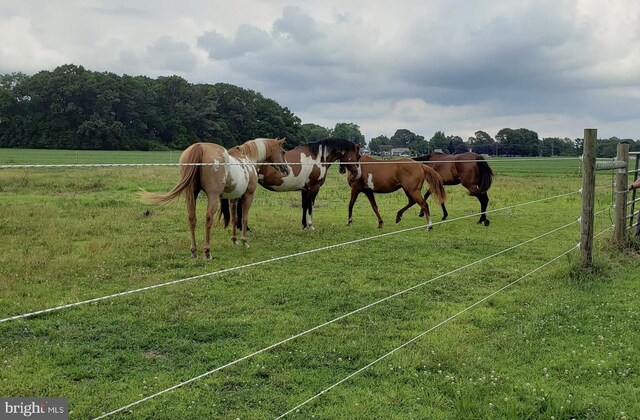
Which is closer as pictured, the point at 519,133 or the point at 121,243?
the point at 121,243

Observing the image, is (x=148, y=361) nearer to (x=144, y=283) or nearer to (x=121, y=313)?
(x=121, y=313)

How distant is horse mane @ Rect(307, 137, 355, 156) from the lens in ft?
32.4

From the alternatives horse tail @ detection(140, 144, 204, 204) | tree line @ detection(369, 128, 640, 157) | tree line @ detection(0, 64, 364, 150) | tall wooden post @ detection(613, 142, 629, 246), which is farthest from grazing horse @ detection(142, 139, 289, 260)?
tree line @ detection(0, 64, 364, 150)

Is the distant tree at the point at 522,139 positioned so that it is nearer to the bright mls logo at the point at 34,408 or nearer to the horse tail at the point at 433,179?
the horse tail at the point at 433,179

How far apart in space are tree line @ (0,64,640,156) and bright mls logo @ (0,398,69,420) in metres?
43.6

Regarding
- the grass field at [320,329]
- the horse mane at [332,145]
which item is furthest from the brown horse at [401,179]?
the grass field at [320,329]

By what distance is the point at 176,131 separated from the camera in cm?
5934

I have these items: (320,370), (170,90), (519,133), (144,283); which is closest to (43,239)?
(144,283)

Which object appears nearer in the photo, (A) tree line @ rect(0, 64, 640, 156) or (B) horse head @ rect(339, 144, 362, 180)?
(B) horse head @ rect(339, 144, 362, 180)

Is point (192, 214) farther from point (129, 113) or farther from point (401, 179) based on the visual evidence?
point (129, 113)

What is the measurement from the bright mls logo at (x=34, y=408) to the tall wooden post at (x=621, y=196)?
7.16 m

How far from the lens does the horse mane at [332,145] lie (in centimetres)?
989

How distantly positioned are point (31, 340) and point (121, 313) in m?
0.82

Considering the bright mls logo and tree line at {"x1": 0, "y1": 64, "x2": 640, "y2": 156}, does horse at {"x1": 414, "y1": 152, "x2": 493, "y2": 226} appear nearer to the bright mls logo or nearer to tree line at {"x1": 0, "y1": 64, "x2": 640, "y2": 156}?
the bright mls logo
